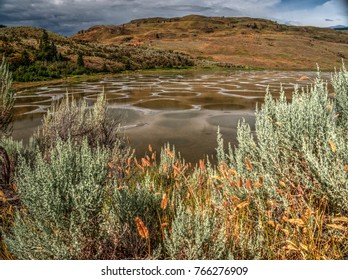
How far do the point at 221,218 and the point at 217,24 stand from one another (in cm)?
10165

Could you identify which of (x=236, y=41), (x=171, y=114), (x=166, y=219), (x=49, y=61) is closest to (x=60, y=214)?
(x=166, y=219)

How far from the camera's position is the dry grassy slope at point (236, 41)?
5928cm

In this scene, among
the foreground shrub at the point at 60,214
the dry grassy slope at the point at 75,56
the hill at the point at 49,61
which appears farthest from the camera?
the dry grassy slope at the point at 75,56

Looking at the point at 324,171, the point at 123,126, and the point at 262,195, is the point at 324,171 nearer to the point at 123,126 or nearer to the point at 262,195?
the point at 262,195

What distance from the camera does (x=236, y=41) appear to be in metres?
70.8

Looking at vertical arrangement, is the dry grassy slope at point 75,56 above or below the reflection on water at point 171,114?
above

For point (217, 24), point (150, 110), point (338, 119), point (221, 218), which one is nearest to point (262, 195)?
point (221, 218)

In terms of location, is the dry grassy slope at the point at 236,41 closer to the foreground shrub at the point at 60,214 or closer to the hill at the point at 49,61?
the hill at the point at 49,61

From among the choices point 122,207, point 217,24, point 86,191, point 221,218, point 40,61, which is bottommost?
point 221,218

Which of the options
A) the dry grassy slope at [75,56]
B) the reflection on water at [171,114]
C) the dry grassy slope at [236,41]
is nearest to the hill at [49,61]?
the dry grassy slope at [75,56]

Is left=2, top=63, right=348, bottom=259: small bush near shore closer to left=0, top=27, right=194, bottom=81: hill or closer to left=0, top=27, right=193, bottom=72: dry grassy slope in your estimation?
left=0, top=27, right=194, bottom=81: hill

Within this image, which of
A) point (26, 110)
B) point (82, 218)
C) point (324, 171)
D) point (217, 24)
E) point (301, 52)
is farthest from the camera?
point (217, 24)

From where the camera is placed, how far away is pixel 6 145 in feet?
17.8

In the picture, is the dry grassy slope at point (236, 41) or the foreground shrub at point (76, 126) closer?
the foreground shrub at point (76, 126)
